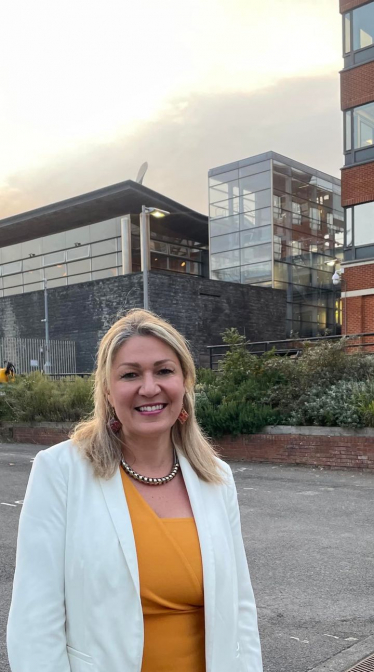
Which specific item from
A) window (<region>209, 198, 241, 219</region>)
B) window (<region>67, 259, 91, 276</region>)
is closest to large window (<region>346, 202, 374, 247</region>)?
window (<region>209, 198, 241, 219</region>)

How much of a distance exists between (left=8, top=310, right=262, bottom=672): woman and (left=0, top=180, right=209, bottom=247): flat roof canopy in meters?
40.1

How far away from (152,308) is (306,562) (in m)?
24.8

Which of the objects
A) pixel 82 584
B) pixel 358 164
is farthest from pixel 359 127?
pixel 82 584

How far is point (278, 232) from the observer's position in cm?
3984

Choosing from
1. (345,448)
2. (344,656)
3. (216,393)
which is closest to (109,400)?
(344,656)

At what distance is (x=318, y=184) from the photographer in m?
43.3

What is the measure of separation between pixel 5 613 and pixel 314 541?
134 inches

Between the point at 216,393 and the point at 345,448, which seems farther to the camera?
the point at 216,393

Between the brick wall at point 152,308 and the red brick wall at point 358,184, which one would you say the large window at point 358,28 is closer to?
the red brick wall at point 358,184

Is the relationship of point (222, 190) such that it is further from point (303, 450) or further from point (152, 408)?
point (152, 408)

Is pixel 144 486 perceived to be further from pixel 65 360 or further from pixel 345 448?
pixel 65 360

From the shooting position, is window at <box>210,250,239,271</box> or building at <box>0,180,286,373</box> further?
window at <box>210,250,239,271</box>

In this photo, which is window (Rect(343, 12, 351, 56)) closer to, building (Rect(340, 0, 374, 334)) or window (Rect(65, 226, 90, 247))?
building (Rect(340, 0, 374, 334))

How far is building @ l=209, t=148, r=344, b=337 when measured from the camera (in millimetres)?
39688
